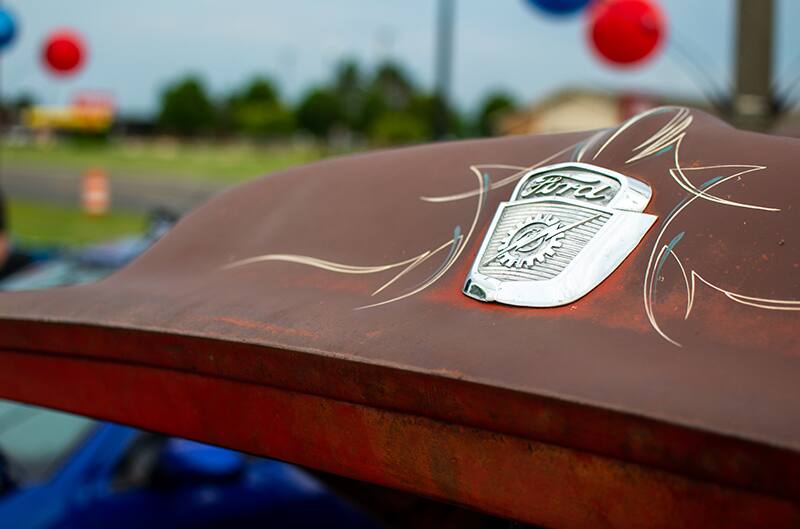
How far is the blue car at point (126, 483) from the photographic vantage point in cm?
277

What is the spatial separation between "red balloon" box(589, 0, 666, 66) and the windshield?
495 centimetres

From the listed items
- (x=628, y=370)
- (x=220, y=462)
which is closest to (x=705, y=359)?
(x=628, y=370)

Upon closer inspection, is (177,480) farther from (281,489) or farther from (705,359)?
(705,359)

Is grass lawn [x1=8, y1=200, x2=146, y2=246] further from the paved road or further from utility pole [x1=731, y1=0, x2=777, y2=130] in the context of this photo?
utility pole [x1=731, y1=0, x2=777, y2=130]

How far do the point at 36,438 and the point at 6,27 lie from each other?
518cm

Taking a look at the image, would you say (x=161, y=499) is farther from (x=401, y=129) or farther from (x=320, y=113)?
(x=320, y=113)

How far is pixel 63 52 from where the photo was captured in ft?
30.5

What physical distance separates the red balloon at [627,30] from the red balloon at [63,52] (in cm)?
531

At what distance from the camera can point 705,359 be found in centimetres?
107

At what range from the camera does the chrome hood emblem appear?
127 centimetres

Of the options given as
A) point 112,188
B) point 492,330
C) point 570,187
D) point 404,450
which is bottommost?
point 112,188

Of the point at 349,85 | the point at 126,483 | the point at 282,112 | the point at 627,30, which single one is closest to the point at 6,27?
the point at 627,30

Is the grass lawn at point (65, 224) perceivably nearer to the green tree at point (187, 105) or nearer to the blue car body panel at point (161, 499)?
the blue car body panel at point (161, 499)

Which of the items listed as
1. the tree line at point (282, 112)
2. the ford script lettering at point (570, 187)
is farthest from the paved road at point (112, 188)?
the tree line at point (282, 112)
